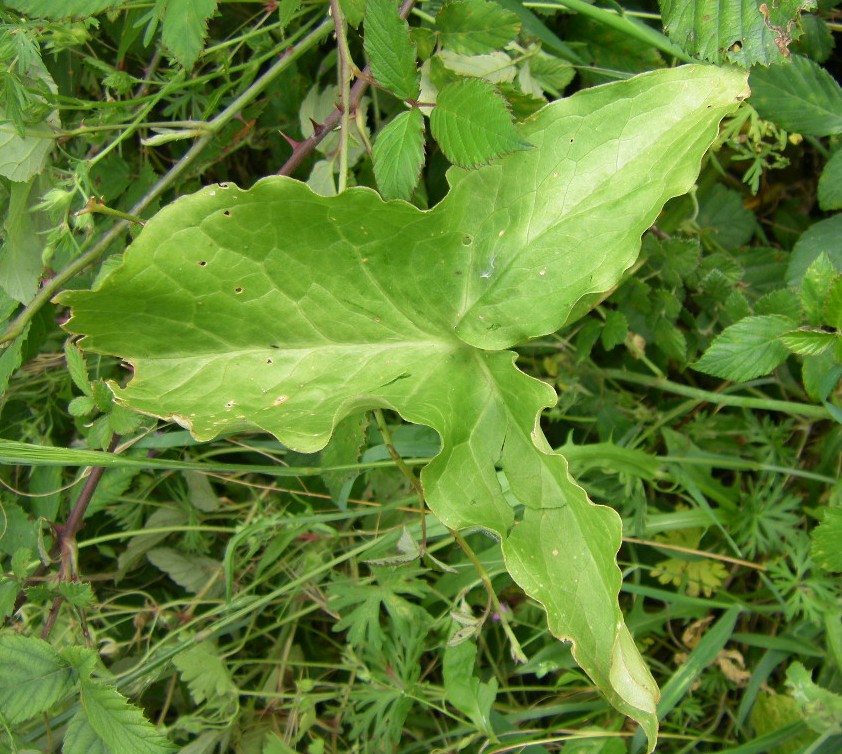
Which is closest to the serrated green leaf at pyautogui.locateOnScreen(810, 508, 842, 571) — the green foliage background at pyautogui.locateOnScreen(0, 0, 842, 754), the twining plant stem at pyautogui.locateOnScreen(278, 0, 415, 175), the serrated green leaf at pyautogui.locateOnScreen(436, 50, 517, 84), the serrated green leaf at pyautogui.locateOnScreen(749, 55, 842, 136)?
the green foliage background at pyautogui.locateOnScreen(0, 0, 842, 754)

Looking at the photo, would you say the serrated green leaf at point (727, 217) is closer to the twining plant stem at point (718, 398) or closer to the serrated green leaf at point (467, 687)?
the twining plant stem at point (718, 398)

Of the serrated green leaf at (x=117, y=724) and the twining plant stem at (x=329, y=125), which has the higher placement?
the twining plant stem at (x=329, y=125)

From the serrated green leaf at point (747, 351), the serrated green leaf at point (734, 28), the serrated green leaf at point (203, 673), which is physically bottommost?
the serrated green leaf at point (203, 673)

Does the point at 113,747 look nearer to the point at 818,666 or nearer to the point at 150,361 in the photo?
the point at 150,361

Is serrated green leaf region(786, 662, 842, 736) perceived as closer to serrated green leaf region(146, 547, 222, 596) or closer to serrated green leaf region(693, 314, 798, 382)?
serrated green leaf region(693, 314, 798, 382)

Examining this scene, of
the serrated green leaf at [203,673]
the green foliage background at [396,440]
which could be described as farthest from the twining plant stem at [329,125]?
the serrated green leaf at [203,673]
